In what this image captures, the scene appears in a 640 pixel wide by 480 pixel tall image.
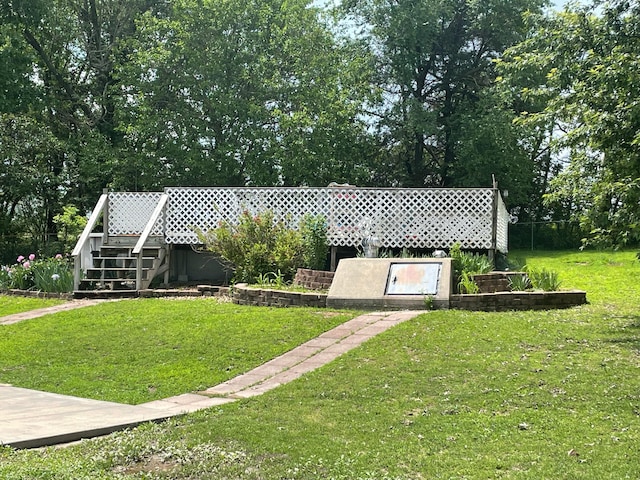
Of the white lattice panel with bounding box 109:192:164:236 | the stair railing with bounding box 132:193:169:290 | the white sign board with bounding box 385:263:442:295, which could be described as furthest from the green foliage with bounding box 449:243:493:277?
the white lattice panel with bounding box 109:192:164:236

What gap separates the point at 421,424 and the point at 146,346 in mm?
4166

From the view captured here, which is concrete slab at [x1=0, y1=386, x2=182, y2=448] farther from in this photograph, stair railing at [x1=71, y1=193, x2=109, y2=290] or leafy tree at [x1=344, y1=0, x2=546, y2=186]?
leafy tree at [x1=344, y1=0, x2=546, y2=186]

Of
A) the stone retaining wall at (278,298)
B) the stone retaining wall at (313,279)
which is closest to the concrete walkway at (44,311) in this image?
the stone retaining wall at (278,298)

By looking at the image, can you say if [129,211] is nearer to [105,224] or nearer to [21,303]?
[105,224]

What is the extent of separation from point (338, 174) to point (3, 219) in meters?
11.1

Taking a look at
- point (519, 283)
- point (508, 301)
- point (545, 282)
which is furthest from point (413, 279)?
point (545, 282)

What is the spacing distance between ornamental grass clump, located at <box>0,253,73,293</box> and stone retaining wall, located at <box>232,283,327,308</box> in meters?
4.37

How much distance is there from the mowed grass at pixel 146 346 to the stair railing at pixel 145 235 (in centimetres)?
183

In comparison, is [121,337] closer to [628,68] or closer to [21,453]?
[21,453]

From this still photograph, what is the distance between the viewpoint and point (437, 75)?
1075 inches

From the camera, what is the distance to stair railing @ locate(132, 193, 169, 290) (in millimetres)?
12283

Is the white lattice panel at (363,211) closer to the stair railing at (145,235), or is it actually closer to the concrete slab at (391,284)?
the stair railing at (145,235)

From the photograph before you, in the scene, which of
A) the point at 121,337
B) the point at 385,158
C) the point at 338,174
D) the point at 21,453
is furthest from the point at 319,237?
the point at 385,158

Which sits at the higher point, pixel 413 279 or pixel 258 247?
pixel 258 247
